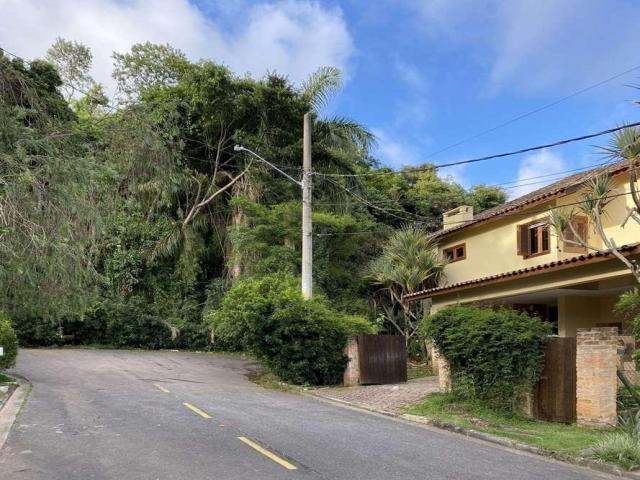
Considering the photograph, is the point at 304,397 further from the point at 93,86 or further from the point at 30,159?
the point at 93,86

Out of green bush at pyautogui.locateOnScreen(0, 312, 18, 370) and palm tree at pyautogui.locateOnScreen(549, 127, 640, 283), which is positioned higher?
palm tree at pyautogui.locateOnScreen(549, 127, 640, 283)

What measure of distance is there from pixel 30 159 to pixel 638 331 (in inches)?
384

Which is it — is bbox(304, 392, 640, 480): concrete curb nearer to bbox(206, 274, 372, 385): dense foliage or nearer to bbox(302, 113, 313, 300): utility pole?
bbox(206, 274, 372, 385): dense foliage

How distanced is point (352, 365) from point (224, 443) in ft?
35.0

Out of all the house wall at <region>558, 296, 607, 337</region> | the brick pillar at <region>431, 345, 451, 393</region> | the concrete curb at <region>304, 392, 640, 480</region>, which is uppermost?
the house wall at <region>558, 296, 607, 337</region>

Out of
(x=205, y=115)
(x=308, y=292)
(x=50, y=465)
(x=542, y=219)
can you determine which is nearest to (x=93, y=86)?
(x=205, y=115)

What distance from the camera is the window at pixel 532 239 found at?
21.3 metres

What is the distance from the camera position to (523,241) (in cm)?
2177

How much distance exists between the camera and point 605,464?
8.75 meters

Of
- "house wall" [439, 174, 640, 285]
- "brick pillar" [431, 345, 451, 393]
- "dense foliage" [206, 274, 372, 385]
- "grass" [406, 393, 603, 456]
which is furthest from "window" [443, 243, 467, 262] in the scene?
"grass" [406, 393, 603, 456]

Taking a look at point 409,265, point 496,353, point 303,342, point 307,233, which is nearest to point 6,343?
point 303,342

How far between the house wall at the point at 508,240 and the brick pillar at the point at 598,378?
7.57 metres

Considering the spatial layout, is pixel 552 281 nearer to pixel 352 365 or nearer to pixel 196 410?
pixel 352 365

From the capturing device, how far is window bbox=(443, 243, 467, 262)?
25.8 m
